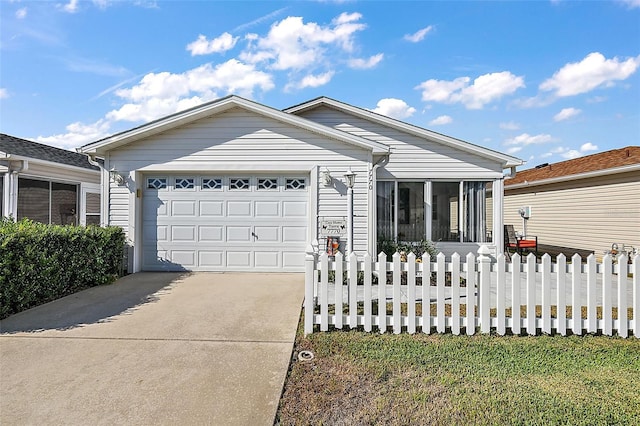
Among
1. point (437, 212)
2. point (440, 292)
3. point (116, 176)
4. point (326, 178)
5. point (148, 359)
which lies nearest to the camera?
point (148, 359)

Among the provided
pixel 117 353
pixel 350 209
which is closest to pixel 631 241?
pixel 350 209

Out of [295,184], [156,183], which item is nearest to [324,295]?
[295,184]

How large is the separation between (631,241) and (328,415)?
478 inches

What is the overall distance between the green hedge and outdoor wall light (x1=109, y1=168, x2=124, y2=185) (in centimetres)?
131

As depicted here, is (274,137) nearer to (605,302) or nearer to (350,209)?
(350,209)

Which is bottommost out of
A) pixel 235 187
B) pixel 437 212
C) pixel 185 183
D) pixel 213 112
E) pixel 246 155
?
pixel 437 212

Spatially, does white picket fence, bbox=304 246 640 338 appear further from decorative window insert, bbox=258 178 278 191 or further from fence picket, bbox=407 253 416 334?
decorative window insert, bbox=258 178 278 191

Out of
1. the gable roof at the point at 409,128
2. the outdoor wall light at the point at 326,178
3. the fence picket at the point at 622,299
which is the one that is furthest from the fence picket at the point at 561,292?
the gable roof at the point at 409,128

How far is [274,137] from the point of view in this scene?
7.53 meters

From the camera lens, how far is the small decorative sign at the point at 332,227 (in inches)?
294

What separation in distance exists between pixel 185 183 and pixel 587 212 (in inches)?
529

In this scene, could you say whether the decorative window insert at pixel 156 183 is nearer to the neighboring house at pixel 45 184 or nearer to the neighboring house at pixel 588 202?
the neighboring house at pixel 45 184

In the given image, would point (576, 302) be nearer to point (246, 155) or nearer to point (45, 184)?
point (246, 155)

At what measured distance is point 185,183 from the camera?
7738 millimetres
